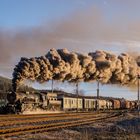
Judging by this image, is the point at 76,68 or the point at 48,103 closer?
the point at 76,68

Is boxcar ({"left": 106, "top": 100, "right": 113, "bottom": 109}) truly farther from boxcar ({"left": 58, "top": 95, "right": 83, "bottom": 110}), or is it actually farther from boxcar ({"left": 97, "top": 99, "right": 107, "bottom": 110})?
boxcar ({"left": 58, "top": 95, "right": 83, "bottom": 110})

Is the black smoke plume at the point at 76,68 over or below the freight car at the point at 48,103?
over

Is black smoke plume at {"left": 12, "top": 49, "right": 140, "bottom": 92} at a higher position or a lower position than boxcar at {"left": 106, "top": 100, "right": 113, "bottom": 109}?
higher

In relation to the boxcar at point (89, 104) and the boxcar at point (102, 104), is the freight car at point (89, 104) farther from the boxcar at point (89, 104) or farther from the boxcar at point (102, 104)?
the boxcar at point (102, 104)

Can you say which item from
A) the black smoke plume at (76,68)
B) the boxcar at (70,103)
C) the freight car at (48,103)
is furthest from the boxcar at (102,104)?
the black smoke plume at (76,68)

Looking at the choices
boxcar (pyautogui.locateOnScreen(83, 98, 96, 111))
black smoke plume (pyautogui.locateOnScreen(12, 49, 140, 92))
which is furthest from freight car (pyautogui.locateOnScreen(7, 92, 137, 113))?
black smoke plume (pyautogui.locateOnScreen(12, 49, 140, 92))

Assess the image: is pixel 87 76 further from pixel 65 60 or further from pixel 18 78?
pixel 18 78

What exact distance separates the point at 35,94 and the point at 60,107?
12553 mm

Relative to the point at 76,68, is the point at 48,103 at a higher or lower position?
lower

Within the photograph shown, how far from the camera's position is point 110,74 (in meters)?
53.4

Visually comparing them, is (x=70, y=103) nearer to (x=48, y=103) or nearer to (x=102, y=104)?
(x=48, y=103)

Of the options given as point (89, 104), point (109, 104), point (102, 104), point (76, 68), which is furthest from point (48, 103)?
point (109, 104)

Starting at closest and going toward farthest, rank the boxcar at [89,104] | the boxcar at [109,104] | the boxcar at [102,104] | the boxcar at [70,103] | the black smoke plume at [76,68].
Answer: the black smoke plume at [76,68]
the boxcar at [70,103]
the boxcar at [89,104]
the boxcar at [102,104]
the boxcar at [109,104]

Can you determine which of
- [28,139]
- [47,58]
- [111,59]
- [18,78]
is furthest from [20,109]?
[28,139]
